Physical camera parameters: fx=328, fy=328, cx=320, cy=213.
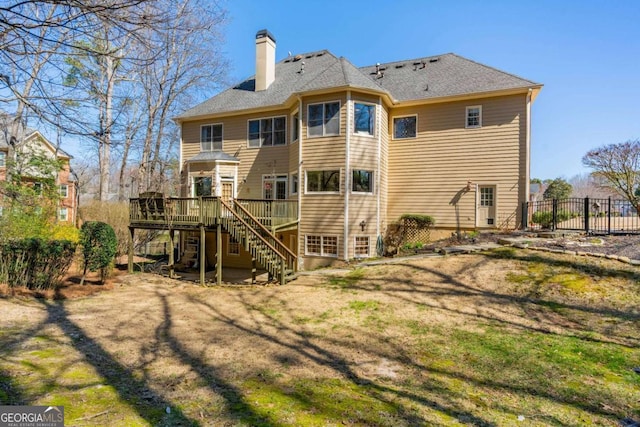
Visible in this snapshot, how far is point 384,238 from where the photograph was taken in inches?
587

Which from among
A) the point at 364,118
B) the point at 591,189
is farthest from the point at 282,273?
the point at 591,189

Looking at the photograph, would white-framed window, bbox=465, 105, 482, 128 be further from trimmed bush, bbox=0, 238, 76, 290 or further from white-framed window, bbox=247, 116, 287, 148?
trimmed bush, bbox=0, 238, 76, 290

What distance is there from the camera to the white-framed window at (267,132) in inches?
624

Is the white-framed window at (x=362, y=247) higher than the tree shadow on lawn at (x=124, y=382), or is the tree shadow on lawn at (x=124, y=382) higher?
the white-framed window at (x=362, y=247)

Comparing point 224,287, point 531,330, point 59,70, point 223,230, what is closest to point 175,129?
point 223,230

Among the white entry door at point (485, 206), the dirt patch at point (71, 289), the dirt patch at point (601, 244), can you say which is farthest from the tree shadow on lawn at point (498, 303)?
the dirt patch at point (71, 289)

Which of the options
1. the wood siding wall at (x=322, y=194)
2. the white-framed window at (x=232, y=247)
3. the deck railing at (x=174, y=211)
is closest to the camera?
the deck railing at (x=174, y=211)

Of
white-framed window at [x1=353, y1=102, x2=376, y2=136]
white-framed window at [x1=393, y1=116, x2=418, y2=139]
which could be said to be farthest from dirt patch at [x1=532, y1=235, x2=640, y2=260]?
white-framed window at [x1=353, y1=102, x2=376, y2=136]

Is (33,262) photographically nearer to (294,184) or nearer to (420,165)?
(294,184)

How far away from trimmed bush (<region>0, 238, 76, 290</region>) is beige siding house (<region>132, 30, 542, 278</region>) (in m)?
4.67

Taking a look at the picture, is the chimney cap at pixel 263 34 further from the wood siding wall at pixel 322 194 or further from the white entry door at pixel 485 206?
the white entry door at pixel 485 206

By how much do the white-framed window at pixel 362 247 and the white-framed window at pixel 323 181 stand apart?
225 centimetres

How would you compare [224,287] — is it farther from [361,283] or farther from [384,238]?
[384,238]

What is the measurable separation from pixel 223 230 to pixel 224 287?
217 centimetres
